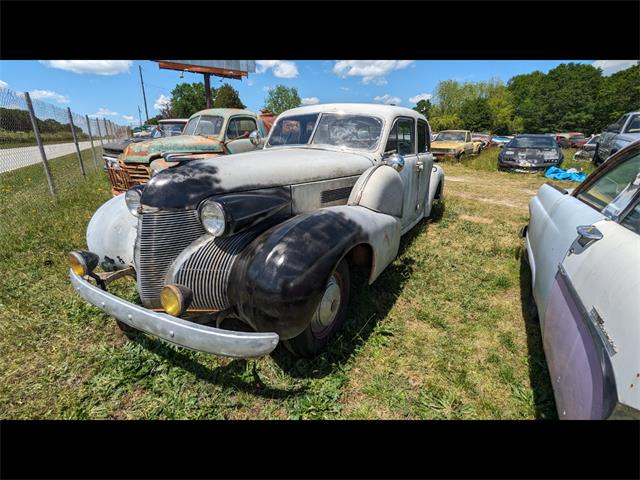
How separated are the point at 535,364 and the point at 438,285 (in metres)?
1.32

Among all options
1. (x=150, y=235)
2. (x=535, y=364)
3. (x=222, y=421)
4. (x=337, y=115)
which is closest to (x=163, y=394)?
(x=222, y=421)

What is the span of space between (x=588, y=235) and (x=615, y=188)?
809 millimetres

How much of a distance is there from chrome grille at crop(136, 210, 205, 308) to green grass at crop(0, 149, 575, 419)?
2.59 ft

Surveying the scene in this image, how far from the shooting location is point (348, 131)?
3.83 m

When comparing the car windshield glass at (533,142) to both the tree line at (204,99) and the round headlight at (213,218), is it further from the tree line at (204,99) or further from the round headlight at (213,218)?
the tree line at (204,99)

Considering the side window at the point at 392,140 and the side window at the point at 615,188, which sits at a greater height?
the side window at the point at 392,140

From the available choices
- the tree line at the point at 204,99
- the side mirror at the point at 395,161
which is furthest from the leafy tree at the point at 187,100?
the side mirror at the point at 395,161

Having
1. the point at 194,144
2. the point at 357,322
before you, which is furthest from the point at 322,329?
the point at 194,144

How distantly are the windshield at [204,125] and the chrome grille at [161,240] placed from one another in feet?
20.2

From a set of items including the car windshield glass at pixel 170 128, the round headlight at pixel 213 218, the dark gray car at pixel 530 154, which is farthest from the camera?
the dark gray car at pixel 530 154

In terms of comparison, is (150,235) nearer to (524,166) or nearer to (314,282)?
(314,282)

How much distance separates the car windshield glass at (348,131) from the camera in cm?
379

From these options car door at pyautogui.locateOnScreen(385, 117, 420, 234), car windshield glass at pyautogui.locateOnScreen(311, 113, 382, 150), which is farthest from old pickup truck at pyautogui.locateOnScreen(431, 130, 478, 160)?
car windshield glass at pyautogui.locateOnScreen(311, 113, 382, 150)

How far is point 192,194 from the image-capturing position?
221 centimetres
